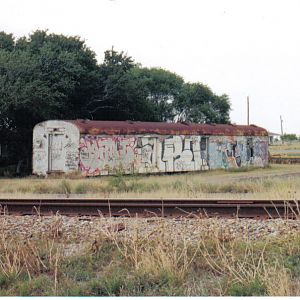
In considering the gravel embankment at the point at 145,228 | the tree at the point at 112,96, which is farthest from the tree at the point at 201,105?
the gravel embankment at the point at 145,228

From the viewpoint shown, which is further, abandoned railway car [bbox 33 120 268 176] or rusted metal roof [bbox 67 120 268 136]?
rusted metal roof [bbox 67 120 268 136]

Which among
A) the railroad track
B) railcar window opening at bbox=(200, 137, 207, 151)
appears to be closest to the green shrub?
the railroad track

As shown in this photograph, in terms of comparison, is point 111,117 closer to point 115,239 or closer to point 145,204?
point 145,204

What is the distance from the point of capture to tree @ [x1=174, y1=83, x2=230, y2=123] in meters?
59.6

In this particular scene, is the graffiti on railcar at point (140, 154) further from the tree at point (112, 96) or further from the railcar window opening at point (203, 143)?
the tree at point (112, 96)

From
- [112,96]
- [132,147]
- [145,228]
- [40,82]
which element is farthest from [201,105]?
[145,228]

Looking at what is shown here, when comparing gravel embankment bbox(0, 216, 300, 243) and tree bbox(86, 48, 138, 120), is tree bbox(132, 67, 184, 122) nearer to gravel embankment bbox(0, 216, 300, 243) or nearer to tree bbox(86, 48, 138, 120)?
tree bbox(86, 48, 138, 120)

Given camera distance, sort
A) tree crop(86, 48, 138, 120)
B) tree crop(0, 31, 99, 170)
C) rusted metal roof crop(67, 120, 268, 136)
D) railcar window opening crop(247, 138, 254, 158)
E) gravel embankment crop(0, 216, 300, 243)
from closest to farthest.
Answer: gravel embankment crop(0, 216, 300, 243), rusted metal roof crop(67, 120, 268, 136), tree crop(0, 31, 99, 170), railcar window opening crop(247, 138, 254, 158), tree crop(86, 48, 138, 120)

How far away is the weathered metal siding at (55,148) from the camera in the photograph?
82.7ft

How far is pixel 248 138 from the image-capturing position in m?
34.6

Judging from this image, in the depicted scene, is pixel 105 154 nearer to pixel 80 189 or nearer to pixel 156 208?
pixel 80 189

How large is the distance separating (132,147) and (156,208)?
53.3 feet

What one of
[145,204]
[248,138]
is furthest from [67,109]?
[145,204]

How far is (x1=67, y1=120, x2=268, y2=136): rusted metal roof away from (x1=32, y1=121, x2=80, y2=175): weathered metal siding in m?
0.60
